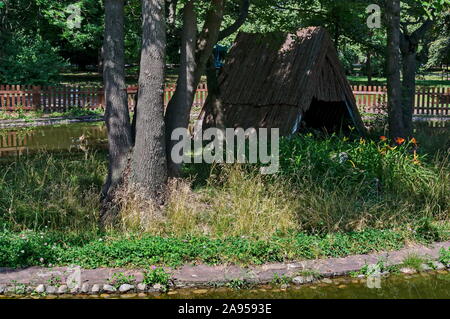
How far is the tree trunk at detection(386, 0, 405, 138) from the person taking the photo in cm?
1348

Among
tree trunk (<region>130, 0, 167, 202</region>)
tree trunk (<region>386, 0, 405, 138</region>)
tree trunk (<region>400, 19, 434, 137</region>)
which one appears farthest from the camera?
tree trunk (<region>400, 19, 434, 137</region>)

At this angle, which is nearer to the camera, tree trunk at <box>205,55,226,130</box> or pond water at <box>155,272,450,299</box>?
pond water at <box>155,272,450,299</box>

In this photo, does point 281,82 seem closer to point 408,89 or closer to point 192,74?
point 408,89

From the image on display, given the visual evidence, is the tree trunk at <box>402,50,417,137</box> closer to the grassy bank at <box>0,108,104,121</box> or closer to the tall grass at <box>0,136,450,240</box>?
the tall grass at <box>0,136,450,240</box>

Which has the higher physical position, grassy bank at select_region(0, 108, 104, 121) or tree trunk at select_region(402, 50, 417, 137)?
tree trunk at select_region(402, 50, 417, 137)

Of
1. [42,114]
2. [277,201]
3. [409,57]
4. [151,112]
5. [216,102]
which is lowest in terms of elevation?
[277,201]

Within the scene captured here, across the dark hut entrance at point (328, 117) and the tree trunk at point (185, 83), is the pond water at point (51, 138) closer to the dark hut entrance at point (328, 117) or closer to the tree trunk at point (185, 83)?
the tree trunk at point (185, 83)

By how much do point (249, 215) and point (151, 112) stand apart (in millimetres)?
2248

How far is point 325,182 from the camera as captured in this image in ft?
33.3

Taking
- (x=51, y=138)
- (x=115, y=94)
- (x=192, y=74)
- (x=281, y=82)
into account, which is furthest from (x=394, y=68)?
(x=51, y=138)

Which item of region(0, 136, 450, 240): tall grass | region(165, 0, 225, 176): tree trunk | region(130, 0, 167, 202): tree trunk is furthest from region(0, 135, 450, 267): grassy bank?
region(165, 0, 225, 176): tree trunk

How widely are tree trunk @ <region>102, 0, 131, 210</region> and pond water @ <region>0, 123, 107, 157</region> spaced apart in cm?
528

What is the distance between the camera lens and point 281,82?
15781 millimetres

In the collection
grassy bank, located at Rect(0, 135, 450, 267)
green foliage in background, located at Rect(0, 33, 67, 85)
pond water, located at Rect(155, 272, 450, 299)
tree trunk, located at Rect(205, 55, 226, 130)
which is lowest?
pond water, located at Rect(155, 272, 450, 299)
